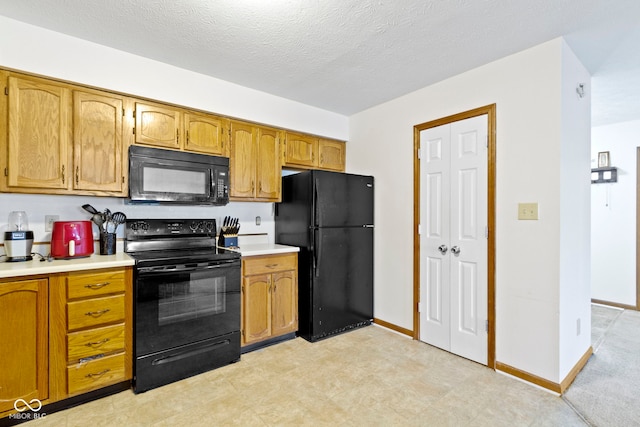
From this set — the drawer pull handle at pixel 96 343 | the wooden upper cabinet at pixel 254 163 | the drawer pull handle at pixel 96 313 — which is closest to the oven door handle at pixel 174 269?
the drawer pull handle at pixel 96 313

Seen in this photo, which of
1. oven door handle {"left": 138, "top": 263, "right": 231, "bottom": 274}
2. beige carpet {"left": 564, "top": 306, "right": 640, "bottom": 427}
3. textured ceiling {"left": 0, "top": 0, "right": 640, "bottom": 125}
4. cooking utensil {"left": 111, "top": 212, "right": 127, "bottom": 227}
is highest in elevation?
textured ceiling {"left": 0, "top": 0, "right": 640, "bottom": 125}

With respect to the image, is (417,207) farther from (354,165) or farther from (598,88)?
(598,88)

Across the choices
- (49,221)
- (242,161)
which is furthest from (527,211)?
(49,221)

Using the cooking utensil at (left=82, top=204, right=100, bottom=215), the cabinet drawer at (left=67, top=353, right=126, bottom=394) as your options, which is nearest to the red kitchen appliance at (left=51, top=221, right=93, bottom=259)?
the cooking utensil at (left=82, top=204, right=100, bottom=215)

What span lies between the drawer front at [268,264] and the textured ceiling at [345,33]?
1.68 meters

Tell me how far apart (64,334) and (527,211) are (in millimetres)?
3307

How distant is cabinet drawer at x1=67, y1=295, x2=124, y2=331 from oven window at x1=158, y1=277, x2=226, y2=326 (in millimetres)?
260

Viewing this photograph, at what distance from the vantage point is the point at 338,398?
7.06 ft

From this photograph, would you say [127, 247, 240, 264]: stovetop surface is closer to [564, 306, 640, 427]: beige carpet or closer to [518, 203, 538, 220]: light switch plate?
[518, 203, 538, 220]: light switch plate

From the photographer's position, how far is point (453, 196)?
281 centimetres

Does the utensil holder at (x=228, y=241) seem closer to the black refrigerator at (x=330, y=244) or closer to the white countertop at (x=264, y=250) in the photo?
the white countertop at (x=264, y=250)

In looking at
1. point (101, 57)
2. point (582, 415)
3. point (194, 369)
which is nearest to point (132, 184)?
point (101, 57)

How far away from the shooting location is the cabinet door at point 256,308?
2.82 m

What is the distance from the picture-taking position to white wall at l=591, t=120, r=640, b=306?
157 inches
